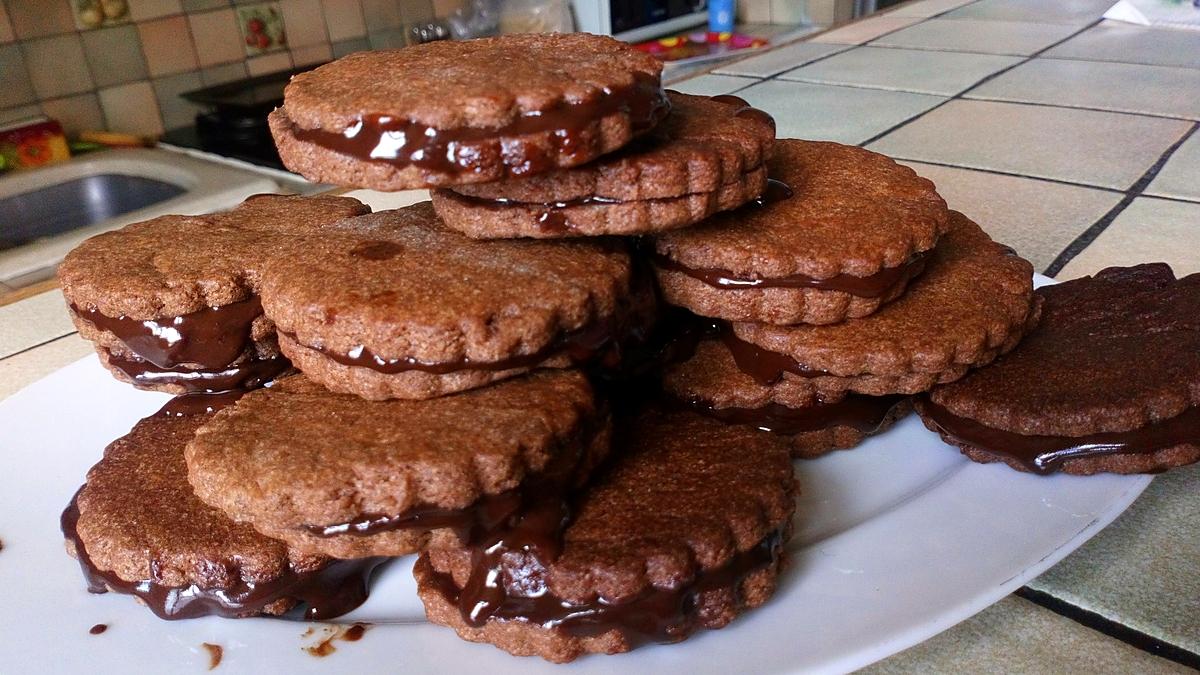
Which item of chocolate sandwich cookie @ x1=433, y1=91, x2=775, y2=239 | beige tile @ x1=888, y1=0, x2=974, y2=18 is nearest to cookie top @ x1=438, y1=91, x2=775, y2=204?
chocolate sandwich cookie @ x1=433, y1=91, x2=775, y2=239

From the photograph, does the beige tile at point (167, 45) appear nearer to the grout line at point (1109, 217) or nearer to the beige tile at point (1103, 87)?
the beige tile at point (1103, 87)

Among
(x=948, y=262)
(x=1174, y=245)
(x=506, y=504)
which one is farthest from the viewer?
(x=1174, y=245)

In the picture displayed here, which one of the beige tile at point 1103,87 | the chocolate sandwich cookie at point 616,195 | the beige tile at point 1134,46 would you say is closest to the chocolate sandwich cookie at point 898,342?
the chocolate sandwich cookie at point 616,195

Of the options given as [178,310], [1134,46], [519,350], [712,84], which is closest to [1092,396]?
[519,350]

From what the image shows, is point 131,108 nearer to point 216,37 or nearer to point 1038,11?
point 216,37

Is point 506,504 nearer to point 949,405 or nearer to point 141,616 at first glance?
point 141,616

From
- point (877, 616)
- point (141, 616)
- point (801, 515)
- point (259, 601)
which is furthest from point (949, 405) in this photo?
point (141, 616)
